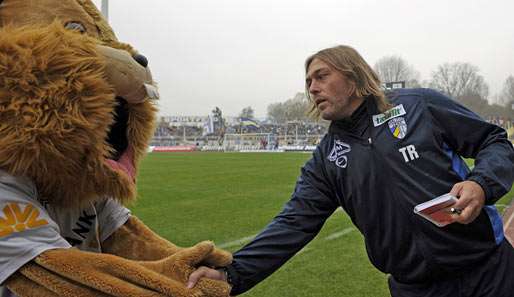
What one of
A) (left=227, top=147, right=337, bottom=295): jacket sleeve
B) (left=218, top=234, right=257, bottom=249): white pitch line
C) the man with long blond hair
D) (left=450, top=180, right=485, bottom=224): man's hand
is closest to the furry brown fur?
the man with long blond hair

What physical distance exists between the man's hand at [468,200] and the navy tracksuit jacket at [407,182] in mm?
72

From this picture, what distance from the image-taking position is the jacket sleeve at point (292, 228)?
198 centimetres

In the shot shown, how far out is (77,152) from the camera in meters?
1.35

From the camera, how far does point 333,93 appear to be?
6.88ft

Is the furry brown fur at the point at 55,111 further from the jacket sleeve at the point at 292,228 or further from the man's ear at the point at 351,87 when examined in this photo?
the man's ear at the point at 351,87

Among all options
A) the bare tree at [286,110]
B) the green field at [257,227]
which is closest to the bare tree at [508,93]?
the bare tree at [286,110]

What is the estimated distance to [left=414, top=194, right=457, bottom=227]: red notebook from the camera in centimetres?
160

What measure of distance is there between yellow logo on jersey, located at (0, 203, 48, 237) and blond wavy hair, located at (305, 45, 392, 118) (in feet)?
4.37

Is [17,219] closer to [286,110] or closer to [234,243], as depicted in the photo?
[234,243]

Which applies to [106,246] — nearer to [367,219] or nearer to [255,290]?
[367,219]

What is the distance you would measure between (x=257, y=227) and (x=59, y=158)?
6074mm

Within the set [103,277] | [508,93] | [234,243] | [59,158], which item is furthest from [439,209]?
[508,93]

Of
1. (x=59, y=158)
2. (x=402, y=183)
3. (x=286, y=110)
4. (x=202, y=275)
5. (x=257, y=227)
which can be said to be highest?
(x=59, y=158)

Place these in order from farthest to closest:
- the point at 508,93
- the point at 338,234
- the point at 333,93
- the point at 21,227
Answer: the point at 508,93
the point at 338,234
the point at 333,93
the point at 21,227
